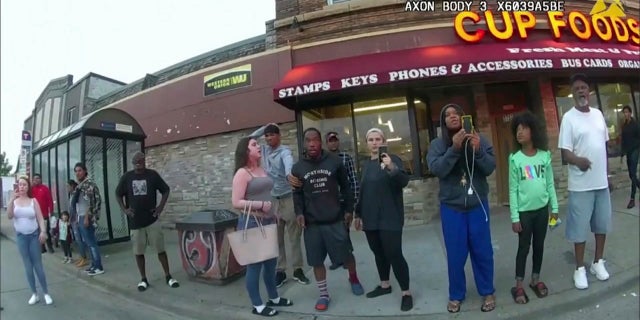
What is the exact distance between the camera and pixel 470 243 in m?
3.09

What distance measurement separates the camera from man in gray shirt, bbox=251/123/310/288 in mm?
4230

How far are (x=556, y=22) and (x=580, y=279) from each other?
5.81 m

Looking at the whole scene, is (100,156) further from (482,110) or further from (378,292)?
(482,110)

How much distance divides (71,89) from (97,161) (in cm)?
174

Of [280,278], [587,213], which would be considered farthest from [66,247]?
[587,213]

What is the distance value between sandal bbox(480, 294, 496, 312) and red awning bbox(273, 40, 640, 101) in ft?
12.9

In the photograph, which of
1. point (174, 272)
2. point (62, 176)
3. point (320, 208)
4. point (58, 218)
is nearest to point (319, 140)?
point (320, 208)

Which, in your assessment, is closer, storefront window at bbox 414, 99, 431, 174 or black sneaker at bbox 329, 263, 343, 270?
black sneaker at bbox 329, 263, 343, 270

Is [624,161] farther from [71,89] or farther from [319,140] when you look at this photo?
[71,89]

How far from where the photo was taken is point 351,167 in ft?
14.9

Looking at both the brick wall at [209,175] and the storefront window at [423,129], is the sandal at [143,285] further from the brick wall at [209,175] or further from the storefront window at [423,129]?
the storefront window at [423,129]

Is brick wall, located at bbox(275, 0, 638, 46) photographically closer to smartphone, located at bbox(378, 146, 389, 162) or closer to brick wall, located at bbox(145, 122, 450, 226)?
brick wall, located at bbox(145, 122, 450, 226)

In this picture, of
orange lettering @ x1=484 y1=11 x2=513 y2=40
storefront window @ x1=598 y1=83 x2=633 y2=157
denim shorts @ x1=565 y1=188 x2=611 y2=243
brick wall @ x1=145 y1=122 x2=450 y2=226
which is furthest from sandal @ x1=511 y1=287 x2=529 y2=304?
storefront window @ x1=598 y1=83 x2=633 y2=157

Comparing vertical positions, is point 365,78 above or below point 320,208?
above
